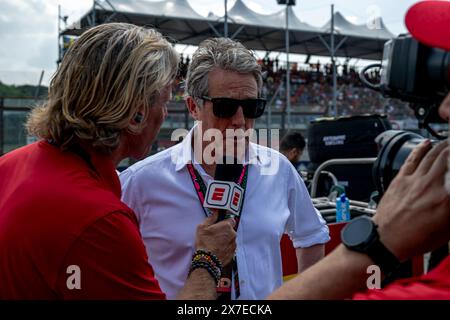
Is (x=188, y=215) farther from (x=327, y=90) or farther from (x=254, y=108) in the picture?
(x=327, y=90)

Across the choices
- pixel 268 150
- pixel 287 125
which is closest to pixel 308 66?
pixel 287 125

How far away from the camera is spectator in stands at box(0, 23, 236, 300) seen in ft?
3.63

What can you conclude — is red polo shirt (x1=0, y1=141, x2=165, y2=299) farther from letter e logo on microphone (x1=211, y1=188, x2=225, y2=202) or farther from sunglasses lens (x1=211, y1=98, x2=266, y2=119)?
sunglasses lens (x1=211, y1=98, x2=266, y2=119)

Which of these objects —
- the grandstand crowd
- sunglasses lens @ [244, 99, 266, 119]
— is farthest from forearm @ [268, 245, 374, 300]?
the grandstand crowd

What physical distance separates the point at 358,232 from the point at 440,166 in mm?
190

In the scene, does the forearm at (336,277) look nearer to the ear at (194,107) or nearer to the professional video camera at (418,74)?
the professional video camera at (418,74)

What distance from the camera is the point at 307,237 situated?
7.35ft

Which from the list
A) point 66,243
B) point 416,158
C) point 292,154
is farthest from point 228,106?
point 292,154

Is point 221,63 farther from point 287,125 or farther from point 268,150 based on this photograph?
point 287,125

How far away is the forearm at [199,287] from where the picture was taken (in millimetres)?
1358

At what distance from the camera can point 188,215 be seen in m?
1.91

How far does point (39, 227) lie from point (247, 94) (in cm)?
125

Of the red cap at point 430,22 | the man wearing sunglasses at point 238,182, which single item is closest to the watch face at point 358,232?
the red cap at point 430,22

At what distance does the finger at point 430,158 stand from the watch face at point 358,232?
0.14 meters
